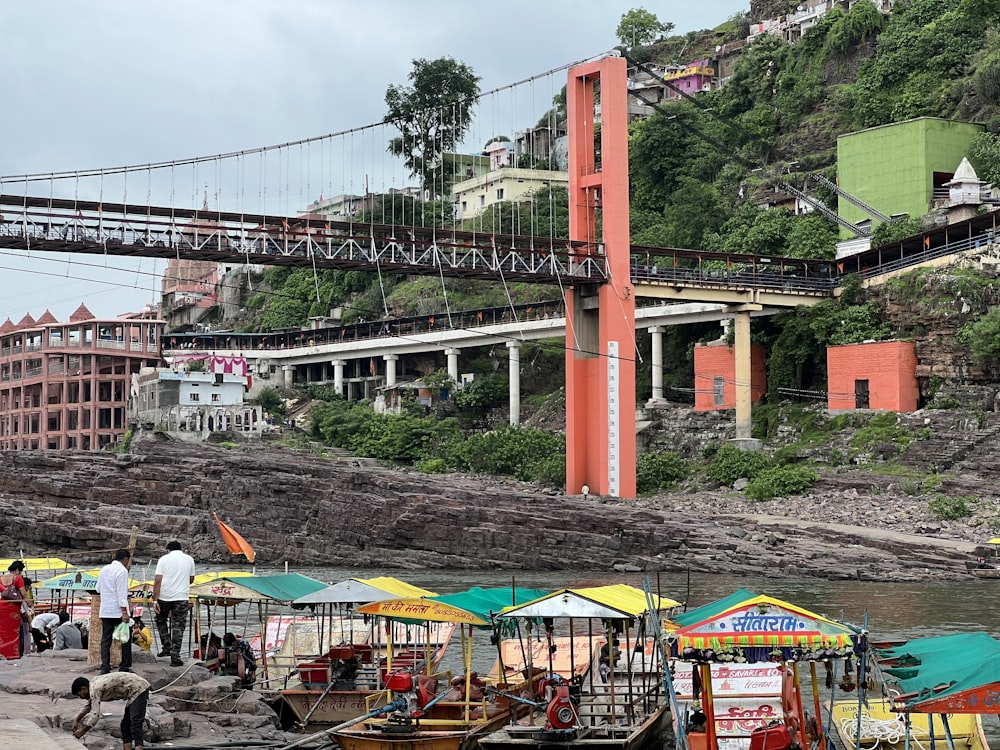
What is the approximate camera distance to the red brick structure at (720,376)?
2371 inches

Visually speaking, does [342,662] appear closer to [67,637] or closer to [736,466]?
[67,637]

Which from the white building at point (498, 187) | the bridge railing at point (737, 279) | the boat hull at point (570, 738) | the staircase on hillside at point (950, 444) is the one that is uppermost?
the white building at point (498, 187)

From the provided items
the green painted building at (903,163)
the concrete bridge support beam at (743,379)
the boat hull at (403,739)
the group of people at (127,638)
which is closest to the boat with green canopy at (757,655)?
the boat hull at (403,739)

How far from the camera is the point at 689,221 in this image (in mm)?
74875

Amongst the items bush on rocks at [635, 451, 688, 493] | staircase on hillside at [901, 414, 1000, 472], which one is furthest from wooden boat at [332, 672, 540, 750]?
bush on rocks at [635, 451, 688, 493]

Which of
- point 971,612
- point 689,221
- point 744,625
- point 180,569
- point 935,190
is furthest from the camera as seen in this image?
point 689,221

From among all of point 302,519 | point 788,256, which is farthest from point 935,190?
point 302,519

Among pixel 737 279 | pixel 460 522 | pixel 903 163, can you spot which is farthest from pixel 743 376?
pixel 460 522

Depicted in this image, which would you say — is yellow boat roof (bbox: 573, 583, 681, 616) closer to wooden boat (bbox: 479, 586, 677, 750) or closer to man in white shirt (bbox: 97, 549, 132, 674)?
wooden boat (bbox: 479, 586, 677, 750)

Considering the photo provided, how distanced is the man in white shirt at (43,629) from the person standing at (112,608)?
534 centimetres

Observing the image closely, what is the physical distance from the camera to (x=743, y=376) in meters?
57.2

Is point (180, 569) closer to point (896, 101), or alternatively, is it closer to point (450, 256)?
point (450, 256)

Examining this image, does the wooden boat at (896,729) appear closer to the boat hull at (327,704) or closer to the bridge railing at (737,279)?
the boat hull at (327,704)

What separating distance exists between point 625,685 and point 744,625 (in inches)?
237
